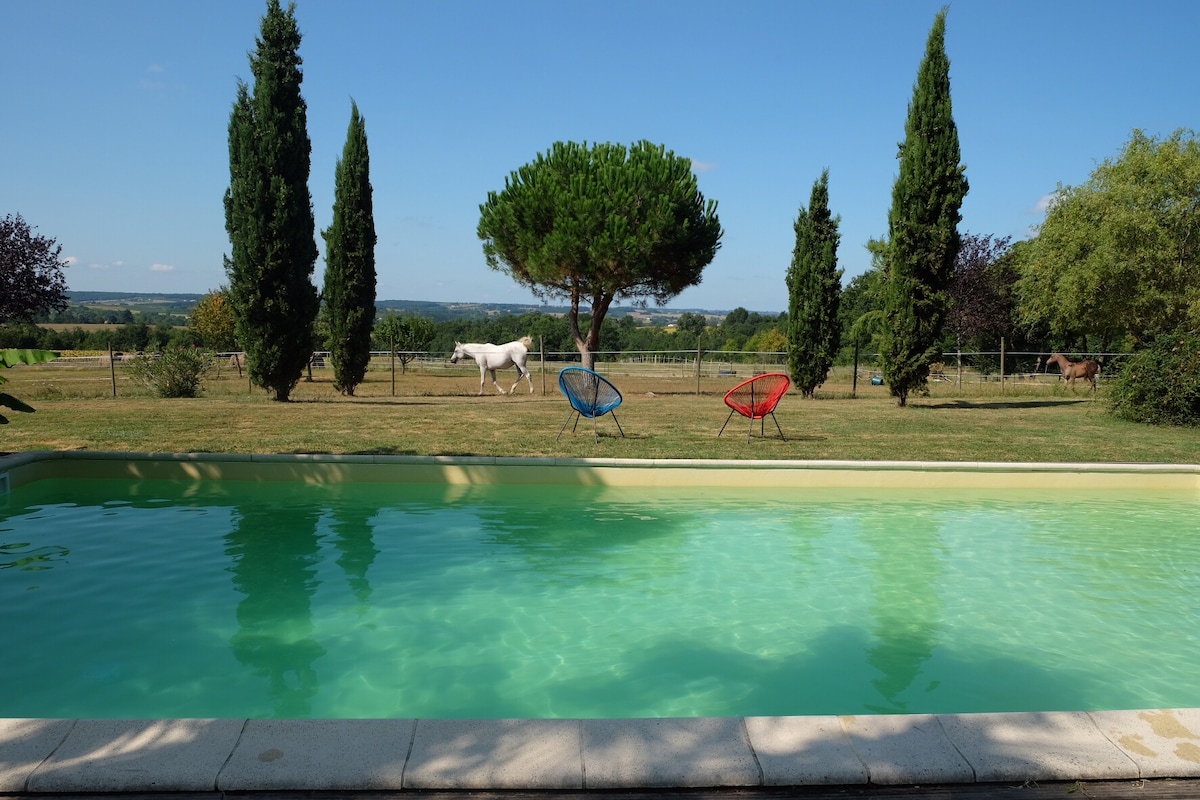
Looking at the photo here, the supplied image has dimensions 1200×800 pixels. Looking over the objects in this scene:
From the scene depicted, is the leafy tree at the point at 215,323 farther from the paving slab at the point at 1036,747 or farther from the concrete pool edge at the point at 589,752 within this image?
the paving slab at the point at 1036,747

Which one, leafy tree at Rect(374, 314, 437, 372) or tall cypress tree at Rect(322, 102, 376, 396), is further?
leafy tree at Rect(374, 314, 437, 372)

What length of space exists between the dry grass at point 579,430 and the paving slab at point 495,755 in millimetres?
6214

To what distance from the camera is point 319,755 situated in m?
2.35

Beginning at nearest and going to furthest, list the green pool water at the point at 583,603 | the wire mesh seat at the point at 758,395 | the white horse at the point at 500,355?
1. the green pool water at the point at 583,603
2. the wire mesh seat at the point at 758,395
3. the white horse at the point at 500,355

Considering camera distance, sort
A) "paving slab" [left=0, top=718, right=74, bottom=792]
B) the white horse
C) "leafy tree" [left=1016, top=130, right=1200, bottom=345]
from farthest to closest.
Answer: "leafy tree" [left=1016, top=130, right=1200, bottom=345], the white horse, "paving slab" [left=0, top=718, right=74, bottom=792]

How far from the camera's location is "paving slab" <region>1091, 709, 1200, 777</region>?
2.39m

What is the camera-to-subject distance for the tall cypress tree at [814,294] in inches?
714

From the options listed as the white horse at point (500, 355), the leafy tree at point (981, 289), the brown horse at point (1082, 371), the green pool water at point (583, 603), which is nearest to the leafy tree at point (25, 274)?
the white horse at point (500, 355)

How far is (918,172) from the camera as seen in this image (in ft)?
49.8

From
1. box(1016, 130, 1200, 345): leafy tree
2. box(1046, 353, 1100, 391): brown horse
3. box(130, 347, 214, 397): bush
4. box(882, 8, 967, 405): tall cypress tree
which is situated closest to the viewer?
box(882, 8, 967, 405): tall cypress tree

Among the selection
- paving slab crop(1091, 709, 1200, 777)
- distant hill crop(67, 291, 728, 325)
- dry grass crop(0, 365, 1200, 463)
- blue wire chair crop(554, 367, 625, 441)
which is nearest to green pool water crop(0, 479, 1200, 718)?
paving slab crop(1091, 709, 1200, 777)

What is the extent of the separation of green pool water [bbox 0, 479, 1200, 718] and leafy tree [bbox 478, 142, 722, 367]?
1644cm

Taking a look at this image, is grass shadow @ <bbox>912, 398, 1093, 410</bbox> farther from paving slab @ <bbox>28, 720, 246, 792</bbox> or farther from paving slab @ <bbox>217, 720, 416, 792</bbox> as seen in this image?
paving slab @ <bbox>28, 720, 246, 792</bbox>

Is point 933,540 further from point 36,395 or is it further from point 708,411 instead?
point 36,395
